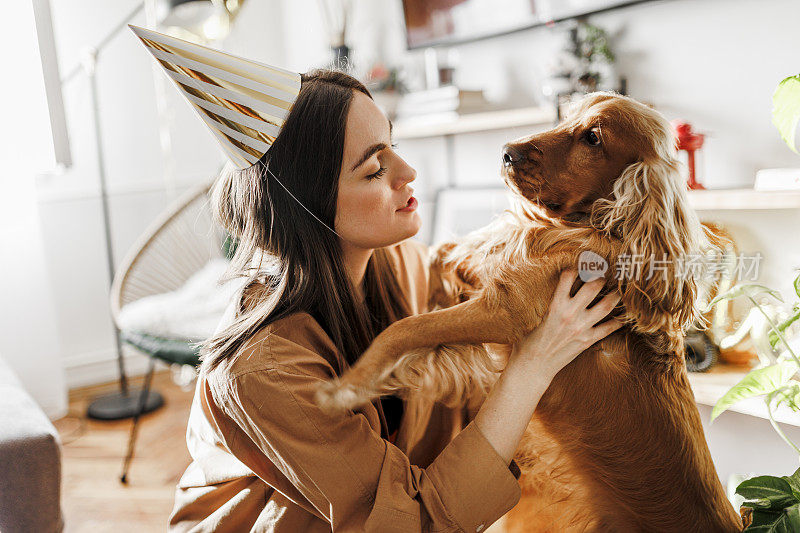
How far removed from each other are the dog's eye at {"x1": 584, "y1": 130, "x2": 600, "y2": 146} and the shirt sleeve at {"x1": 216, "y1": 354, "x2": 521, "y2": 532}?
0.47m

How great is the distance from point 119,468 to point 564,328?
230 cm

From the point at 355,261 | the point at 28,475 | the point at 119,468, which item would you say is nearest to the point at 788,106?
the point at 355,261

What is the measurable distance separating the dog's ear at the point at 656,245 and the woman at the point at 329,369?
0.19ft

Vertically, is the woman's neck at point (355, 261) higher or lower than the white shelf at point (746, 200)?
lower

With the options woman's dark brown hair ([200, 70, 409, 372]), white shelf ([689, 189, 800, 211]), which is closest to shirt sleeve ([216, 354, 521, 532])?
woman's dark brown hair ([200, 70, 409, 372])

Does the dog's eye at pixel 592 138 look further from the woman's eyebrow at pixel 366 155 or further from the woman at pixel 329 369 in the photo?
the woman's eyebrow at pixel 366 155

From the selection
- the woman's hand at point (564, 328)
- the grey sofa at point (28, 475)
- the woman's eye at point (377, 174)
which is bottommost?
the grey sofa at point (28, 475)

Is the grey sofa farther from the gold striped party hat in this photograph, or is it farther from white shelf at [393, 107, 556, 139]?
white shelf at [393, 107, 556, 139]

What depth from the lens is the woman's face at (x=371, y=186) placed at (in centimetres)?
110

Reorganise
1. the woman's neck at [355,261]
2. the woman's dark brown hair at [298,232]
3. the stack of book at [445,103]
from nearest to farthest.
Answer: the woman's dark brown hair at [298,232] → the woman's neck at [355,261] → the stack of book at [445,103]

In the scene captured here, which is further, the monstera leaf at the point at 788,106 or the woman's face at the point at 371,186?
the woman's face at the point at 371,186

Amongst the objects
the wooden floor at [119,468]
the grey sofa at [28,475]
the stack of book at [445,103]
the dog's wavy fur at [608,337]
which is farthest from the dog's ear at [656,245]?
the wooden floor at [119,468]

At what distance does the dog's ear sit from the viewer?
940 mm

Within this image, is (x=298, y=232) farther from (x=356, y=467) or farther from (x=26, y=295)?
(x=26, y=295)
